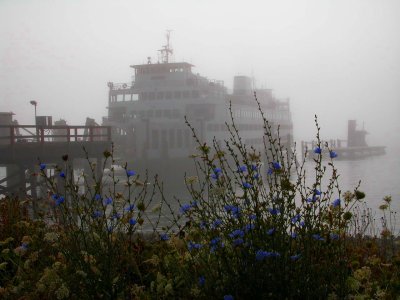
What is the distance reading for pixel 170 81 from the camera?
45375 millimetres

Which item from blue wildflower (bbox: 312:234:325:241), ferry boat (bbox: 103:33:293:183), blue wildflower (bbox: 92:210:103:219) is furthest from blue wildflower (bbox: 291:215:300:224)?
ferry boat (bbox: 103:33:293:183)

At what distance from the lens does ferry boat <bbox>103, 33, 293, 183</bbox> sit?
41.8 meters

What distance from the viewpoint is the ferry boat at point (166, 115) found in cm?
4175

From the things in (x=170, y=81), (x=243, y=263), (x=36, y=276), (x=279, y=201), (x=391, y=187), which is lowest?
(x=391, y=187)

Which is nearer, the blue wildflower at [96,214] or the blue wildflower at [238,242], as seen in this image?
the blue wildflower at [238,242]

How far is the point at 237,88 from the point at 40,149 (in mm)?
39372

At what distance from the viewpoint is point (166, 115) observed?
4525 cm

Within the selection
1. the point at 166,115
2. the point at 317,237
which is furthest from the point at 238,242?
the point at 166,115

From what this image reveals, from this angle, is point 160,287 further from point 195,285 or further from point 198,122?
point 198,122

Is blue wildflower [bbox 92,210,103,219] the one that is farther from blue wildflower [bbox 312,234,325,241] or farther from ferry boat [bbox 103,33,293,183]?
ferry boat [bbox 103,33,293,183]

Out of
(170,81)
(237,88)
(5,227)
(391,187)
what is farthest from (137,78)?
(5,227)

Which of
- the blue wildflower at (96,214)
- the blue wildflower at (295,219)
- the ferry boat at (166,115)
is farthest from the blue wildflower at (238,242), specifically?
the ferry boat at (166,115)

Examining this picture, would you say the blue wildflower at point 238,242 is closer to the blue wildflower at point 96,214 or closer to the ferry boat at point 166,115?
the blue wildflower at point 96,214

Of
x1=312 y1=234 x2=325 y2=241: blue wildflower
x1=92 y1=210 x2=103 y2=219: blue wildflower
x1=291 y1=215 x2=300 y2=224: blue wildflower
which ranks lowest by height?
x1=312 y1=234 x2=325 y2=241: blue wildflower
